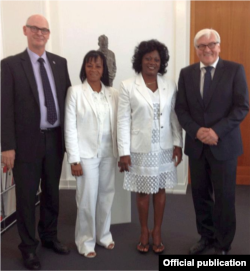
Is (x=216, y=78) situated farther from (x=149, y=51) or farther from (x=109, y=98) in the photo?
(x=109, y=98)

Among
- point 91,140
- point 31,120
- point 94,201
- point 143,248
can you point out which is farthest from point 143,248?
point 31,120

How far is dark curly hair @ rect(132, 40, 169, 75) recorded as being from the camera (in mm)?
2312

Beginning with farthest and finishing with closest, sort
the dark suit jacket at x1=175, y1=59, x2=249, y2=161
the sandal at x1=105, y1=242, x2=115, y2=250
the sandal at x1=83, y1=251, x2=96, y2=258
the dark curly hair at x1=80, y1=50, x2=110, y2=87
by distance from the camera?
the sandal at x1=105, y1=242, x2=115, y2=250 < the sandal at x1=83, y1=251, x2=96, y2=258 < the dark curly hair at x1=80, y1=50, x2=110, y2=87 < the dark suit jacket at x1=175, y1=59, x2=249, y2=161

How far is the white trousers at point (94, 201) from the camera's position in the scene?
2.40 metres

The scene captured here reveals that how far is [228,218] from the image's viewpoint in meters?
2.30

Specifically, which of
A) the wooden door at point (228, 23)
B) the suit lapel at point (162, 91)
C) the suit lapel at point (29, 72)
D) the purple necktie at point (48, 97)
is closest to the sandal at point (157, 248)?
the suit lapel at point (162, 91)

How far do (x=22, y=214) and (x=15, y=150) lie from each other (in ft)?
1.51

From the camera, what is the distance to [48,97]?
229 centimetres

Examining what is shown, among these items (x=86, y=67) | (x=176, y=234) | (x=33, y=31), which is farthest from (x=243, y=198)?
(x=33, y=31)

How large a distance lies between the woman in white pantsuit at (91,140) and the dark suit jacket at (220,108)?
541mm

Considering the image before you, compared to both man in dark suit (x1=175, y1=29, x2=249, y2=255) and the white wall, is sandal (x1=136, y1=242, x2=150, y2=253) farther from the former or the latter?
the white wall

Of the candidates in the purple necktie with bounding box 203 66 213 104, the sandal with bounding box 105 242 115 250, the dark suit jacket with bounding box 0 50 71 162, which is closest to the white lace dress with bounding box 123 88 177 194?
the purple necktie with bounding box 203 66 213 104

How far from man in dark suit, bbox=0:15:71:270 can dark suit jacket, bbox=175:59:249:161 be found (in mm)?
893

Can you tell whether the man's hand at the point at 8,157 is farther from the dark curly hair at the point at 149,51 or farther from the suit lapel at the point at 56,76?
the dark curly hair at the point at 149,51
